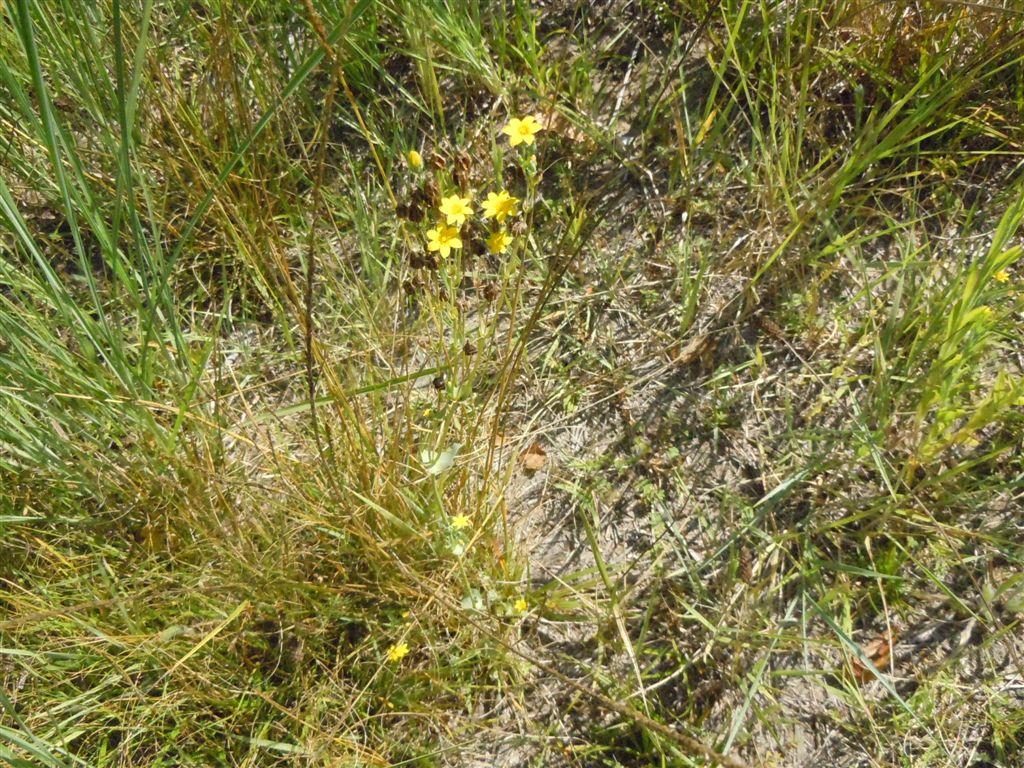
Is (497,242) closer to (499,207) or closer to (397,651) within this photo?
(499,207)

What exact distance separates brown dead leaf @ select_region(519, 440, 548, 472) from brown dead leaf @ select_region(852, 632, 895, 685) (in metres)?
0.75

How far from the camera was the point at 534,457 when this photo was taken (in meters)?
1.79

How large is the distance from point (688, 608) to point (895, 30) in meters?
1.41

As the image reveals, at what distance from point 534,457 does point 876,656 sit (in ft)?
2.64

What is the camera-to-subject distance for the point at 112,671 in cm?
155

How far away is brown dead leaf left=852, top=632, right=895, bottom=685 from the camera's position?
154 cm

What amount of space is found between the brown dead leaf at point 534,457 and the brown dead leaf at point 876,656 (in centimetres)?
75

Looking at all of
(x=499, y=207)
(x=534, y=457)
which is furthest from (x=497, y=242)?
(x=534, y=457)

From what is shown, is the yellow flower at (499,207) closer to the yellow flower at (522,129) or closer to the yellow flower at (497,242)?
the yellow flower at (497,242)

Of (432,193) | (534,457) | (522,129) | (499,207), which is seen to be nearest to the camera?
(432,193)

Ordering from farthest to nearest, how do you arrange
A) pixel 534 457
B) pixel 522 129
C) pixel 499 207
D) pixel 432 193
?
pixel 534 457 < pixel 522 129 < pixel 499 207 < pixel 432 193

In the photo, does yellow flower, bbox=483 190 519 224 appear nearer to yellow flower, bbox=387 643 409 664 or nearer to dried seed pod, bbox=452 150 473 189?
dried seed pod, bbox=452 150 473 189

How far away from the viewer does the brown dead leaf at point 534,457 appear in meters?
1.78

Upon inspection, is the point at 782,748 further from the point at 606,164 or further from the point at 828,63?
the point at 828,63
